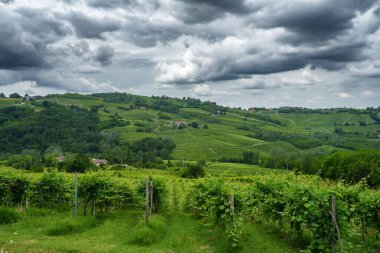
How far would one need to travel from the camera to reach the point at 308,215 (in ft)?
45.5

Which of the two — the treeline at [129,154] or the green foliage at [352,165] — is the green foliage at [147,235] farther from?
the treeline at [129,154]

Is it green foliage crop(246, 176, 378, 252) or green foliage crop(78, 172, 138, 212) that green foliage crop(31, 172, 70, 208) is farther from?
green foliage crop(246, 176, 378, 252)

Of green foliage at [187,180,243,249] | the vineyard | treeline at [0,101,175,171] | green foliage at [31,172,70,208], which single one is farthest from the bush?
treeline at [0,101,175,171]

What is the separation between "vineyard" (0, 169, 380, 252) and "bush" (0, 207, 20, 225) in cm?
6

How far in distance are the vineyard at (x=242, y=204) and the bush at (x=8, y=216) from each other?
0.18ft

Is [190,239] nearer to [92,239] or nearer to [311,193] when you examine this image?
[92,239]

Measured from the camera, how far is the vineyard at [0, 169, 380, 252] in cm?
1338

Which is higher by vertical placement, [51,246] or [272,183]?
[272,183]

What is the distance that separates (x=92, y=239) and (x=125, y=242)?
1.76 meters

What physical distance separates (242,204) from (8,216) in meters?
14.1

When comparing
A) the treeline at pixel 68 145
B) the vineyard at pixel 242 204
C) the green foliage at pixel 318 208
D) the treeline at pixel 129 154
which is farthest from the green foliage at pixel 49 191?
the treeline at pixel 68 145

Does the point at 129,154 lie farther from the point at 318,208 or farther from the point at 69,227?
the point at 318,208

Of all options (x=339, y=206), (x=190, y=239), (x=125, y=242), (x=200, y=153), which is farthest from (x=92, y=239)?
(x=200, y=153)

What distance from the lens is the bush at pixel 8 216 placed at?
789 inches
